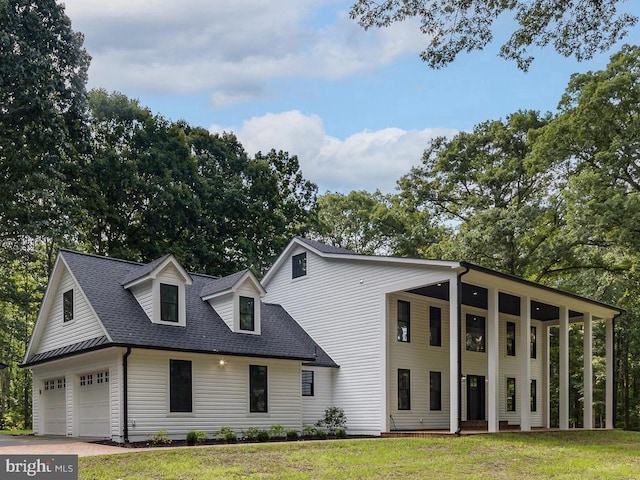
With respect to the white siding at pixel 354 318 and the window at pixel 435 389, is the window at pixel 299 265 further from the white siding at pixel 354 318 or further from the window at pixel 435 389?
the window at pixel 435 389

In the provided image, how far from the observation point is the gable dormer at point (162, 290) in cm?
1888

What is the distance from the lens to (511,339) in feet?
93.7

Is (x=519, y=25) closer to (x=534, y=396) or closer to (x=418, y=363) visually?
(x=418, y=363)

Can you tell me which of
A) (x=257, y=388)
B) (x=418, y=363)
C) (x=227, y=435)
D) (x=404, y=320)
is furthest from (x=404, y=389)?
(x=227, y=435)

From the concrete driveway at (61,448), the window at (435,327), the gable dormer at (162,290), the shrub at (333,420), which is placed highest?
the gable dormer at (162,290)

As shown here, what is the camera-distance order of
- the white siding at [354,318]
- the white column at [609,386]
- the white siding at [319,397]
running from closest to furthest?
1. the white siding at [354,318]
2. the white siding at [319,397]
3. the white column at [609,386]

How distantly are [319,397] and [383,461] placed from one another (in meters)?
9.67

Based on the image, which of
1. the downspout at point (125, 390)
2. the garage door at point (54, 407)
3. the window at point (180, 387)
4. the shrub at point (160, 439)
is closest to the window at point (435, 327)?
the window at point (180, 387)

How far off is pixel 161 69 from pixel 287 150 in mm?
17855

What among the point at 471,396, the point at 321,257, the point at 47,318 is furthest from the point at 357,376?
the point at 47,318

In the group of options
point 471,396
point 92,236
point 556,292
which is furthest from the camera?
point 92,236

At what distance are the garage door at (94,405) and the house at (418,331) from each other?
25.8 ft

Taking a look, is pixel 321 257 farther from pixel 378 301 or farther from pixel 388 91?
pixel 388 91

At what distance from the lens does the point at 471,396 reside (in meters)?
26.2
